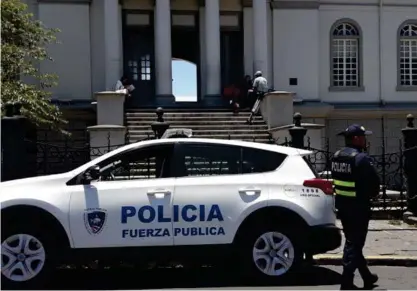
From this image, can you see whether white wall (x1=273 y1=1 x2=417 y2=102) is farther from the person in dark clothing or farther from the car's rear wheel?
the car's rear wheel

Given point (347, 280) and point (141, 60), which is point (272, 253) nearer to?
point (347, 280)

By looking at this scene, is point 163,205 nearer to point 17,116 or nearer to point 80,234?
point 80,234

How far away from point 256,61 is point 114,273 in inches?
649

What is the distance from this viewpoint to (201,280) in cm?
825

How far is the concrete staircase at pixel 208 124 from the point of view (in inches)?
778

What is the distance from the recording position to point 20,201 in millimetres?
7570

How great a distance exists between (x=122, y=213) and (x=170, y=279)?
1308 mm

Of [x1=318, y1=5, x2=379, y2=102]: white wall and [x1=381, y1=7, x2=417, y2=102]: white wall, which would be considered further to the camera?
[x1=381, y1=7, x2=417, y2=102]: white wall

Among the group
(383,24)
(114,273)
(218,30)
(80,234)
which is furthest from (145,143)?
(383,24)

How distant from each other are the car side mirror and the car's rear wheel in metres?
0.86

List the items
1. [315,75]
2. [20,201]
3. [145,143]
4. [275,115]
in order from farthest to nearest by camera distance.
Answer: [315,75]
[275,115]
[145,143]
[20,201]

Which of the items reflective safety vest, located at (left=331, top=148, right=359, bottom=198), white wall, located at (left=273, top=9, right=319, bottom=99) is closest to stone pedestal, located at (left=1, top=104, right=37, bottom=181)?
reflective safety vest, located at (left=331, top=148, right=359, bottom=198)

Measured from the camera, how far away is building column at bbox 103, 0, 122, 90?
2316 centimetres

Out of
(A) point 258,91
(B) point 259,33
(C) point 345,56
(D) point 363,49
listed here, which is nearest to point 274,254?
(A) point 258,91
